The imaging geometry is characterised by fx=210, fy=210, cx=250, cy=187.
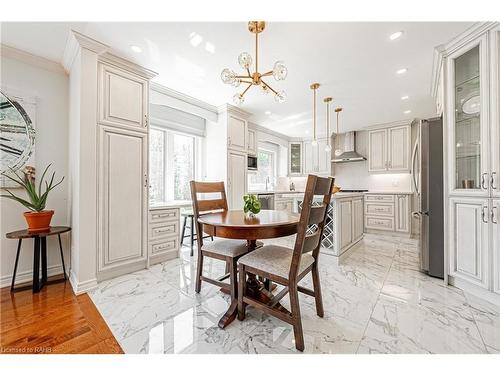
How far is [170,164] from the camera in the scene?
3.66m

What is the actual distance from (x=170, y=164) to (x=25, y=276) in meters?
2.20

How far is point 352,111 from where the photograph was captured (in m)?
4.05

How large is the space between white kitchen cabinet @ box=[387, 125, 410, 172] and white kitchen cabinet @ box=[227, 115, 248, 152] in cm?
333

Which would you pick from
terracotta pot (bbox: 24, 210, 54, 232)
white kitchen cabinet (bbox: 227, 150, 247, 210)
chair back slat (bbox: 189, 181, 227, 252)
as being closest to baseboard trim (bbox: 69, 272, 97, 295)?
terracotta pot (bbox: 24, 210, 54, 232)

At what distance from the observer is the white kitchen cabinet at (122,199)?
7.20 ft

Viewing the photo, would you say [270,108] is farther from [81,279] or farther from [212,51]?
[81,279]

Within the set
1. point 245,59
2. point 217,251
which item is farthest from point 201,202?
point 245,59

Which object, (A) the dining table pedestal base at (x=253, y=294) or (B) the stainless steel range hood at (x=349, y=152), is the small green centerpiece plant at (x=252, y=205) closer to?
(A) the dining table pedestal base at (x=253, y=294)

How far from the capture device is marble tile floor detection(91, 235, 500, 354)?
130cm

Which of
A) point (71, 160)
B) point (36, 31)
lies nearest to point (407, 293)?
point (71, 160)

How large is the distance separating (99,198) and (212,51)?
6.31 feet

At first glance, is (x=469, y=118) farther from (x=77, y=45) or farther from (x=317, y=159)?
(x=77, y=45)

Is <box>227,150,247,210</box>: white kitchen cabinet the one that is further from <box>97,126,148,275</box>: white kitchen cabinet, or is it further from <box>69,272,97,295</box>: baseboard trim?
<box>69,272,97,295</box>: baseboard trim
